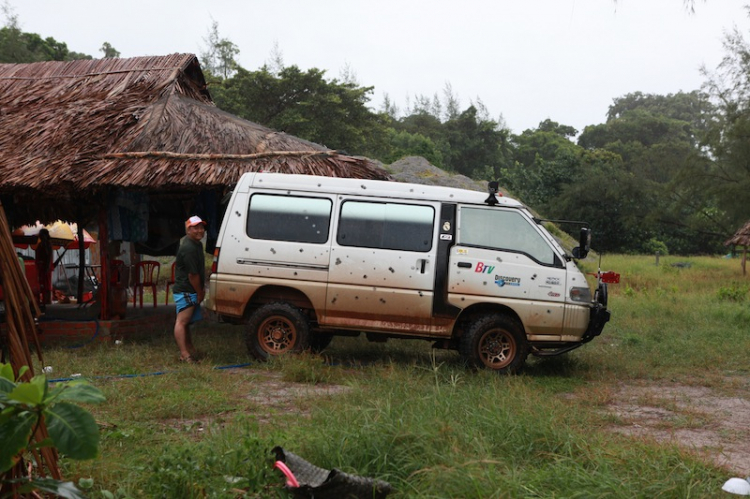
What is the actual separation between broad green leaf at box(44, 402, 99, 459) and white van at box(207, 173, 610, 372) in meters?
6.19

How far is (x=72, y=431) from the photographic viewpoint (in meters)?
2.76

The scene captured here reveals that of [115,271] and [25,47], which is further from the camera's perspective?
[25,47]

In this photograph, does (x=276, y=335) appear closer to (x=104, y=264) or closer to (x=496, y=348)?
(x=496, y=348)

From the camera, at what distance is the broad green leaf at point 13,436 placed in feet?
9.04

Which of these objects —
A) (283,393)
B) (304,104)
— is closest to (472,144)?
(304,104)

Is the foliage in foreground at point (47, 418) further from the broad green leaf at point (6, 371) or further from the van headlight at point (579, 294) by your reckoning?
the van headlight at point (579, 294)

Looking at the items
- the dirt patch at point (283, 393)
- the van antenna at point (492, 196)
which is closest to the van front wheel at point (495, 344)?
the van antenna at point (492, 196)

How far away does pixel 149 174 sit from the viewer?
1055 cm

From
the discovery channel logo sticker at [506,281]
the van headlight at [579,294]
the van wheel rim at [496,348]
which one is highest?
the discovery channel logo sticker at [506,281]

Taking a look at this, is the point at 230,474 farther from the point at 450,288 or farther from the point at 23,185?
the point at 23,185

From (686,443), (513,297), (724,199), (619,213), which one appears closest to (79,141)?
(513,297)

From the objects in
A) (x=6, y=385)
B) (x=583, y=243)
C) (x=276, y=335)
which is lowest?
(x=276, y=335)

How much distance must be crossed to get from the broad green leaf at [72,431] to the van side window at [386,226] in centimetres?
629

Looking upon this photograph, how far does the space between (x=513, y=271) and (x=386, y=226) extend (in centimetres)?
161
